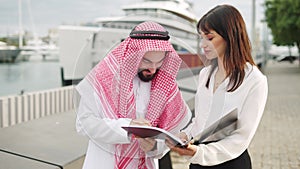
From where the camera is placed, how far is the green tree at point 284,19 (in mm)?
22500

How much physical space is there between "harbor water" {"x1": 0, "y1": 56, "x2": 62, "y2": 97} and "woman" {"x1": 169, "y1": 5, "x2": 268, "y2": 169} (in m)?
4.27

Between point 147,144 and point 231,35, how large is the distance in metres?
0.68

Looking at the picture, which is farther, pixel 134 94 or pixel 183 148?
pixel 183 148

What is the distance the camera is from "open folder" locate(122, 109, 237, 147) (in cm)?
121

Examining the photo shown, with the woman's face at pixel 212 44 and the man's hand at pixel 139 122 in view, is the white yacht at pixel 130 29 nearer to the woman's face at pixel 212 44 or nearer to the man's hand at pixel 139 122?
the woman's face at pixel 212 44

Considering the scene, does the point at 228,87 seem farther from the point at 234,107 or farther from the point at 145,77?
the point at 145,77

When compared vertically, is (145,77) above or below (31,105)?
above

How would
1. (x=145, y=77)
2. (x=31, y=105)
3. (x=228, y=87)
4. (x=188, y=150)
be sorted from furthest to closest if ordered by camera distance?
(x=31, y=105), (x=228, y=87), (x=188, y=150), (x=145, y=77)

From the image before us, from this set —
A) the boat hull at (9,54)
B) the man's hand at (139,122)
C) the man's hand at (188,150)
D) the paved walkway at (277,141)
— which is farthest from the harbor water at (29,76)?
the man's hand at (139,122)

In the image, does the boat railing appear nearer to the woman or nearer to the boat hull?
the boat hull

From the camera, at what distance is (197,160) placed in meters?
1.61

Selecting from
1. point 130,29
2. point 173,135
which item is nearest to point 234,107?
point 173,135

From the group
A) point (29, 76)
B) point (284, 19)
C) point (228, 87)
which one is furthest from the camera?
point (284, 19)

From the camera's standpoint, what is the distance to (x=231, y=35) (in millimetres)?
1648
